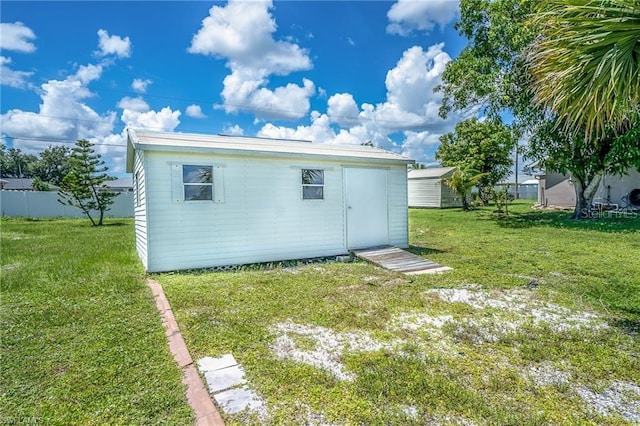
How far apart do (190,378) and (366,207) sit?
6.04 m

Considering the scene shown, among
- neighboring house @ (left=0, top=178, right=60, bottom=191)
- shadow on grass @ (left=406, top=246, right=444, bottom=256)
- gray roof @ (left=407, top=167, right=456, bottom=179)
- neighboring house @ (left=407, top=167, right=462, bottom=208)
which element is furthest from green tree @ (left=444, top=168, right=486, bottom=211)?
neighboring house @ (left=0, top=178, right=60, bottom=191)

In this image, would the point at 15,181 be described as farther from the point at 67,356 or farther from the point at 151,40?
the point at 67,356

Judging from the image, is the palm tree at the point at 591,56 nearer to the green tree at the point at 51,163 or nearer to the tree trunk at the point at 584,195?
the tree trunk at the point at 584,195

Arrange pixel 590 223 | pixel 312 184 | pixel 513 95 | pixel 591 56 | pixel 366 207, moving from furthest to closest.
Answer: pixel 513 95 → pixel 590 223 → pixel 366 207 → pixel 312 184 → pixel 591 56

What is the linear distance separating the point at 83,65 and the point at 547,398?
789 inches

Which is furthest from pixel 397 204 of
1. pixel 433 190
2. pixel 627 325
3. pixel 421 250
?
pixel 433 190

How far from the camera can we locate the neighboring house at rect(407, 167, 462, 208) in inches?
900

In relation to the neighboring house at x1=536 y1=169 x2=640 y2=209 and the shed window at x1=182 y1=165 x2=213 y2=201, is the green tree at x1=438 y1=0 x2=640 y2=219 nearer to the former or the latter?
the neighboring house at x1=536 y1=169 x2=640 y2=209

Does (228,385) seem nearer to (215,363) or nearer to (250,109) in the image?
(215,363)

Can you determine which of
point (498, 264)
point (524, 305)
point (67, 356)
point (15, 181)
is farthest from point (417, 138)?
point (15, 181)

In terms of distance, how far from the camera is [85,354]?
9.63 feet

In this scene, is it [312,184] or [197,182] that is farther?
[312,184]

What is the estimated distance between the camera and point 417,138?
38062 mm

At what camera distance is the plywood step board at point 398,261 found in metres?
6.22
